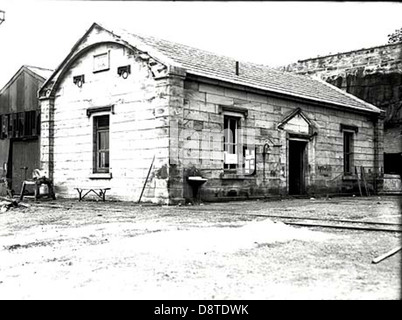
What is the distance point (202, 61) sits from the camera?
1523 centimetres

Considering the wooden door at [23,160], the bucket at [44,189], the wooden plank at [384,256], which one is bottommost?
the wooden plank at [384,256]

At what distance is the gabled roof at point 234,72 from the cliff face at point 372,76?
2322 mm

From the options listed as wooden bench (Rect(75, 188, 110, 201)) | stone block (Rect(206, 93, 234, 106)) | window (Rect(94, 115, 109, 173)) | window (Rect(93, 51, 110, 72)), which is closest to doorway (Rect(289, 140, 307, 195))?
stone block (Rect(206, 93, 234, 106))

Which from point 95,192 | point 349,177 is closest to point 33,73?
point 95,192

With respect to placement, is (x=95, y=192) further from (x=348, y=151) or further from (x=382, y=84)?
(x=382, y=84)

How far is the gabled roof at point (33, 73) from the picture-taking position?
59.0 feet

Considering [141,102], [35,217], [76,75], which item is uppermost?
[76,75]

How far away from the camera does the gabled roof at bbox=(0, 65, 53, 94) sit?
17984 mm

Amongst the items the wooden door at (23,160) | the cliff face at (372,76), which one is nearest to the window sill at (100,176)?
the wooden door at (23,160)

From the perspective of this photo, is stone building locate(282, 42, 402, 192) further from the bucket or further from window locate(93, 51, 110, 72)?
the bucket

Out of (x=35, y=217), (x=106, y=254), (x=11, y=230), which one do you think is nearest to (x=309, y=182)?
(x=35, y=217)

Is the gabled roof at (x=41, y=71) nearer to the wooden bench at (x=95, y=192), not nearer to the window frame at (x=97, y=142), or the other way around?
the window frame at (x=97, y=142)

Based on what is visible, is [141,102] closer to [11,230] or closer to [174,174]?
[174,174]

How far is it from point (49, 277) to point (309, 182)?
14.1 m
